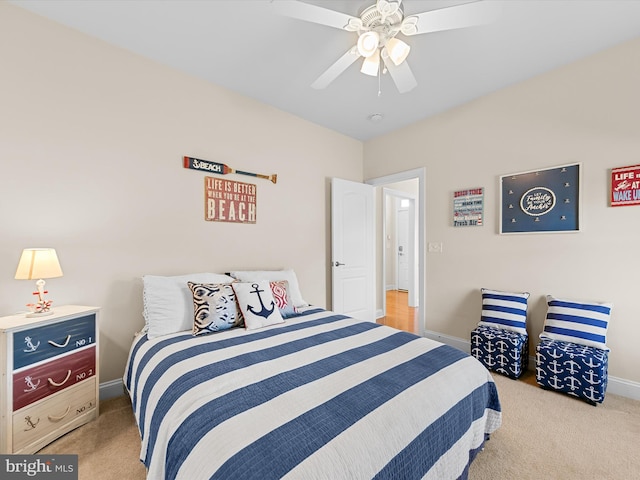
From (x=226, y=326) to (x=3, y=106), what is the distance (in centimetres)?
204

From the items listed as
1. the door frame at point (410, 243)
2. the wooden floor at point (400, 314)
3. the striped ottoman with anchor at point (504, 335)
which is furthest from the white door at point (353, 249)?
the striped ottoman with anchor at point (504, 335)

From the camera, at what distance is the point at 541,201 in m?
2.58

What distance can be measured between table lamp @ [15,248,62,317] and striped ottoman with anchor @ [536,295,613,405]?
3.62 m

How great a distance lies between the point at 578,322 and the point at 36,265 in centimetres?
389

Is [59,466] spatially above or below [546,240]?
below

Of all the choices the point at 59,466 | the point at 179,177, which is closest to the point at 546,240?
the point at 179,177

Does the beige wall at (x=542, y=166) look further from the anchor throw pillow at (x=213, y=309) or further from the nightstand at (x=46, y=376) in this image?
the nightstand at (x=46, y=376)

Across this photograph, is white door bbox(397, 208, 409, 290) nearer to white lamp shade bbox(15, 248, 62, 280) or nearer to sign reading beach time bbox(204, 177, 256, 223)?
sign reading beach time bbox(204, 177, 256, 223)

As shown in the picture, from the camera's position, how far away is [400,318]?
14.7ft

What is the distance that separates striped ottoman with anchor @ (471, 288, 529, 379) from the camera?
2.46 meters

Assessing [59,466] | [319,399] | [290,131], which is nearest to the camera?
[319,399]

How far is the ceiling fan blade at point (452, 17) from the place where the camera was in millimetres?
Result: 1311

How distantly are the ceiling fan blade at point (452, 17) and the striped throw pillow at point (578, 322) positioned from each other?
2283 millimetres

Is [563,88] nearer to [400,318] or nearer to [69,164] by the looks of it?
[400,318]
